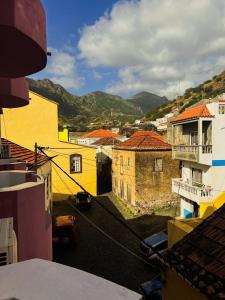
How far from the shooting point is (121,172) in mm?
31375

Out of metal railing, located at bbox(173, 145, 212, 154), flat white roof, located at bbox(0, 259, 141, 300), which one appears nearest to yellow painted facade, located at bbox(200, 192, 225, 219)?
metal railing, located at bbox(173, 145, 212, 154)

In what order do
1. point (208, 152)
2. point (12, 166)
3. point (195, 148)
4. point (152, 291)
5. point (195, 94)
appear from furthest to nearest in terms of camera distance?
point (195, 94), point (195, 148), point (208, 152), point (152, 291), point (12, 166)

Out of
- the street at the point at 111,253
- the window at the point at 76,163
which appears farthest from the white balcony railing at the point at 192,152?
the window at the point at 76,163

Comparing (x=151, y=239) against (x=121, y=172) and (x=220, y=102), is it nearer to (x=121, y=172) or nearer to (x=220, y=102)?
(x=220, y=102)

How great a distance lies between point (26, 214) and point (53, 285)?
2.63 metres

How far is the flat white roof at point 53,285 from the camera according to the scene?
2.72 meters

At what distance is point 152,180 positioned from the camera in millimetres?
26750

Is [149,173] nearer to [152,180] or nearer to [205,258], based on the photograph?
[152,180]

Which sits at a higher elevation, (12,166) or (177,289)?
(12,166)

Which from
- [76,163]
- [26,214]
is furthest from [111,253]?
[76,163]

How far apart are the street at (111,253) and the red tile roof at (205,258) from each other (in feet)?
26.6

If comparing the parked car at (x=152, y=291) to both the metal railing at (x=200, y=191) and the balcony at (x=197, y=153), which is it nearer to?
the metal railing at (x=200, y=191)

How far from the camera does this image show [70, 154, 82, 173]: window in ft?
103

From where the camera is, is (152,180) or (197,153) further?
(152,180)
